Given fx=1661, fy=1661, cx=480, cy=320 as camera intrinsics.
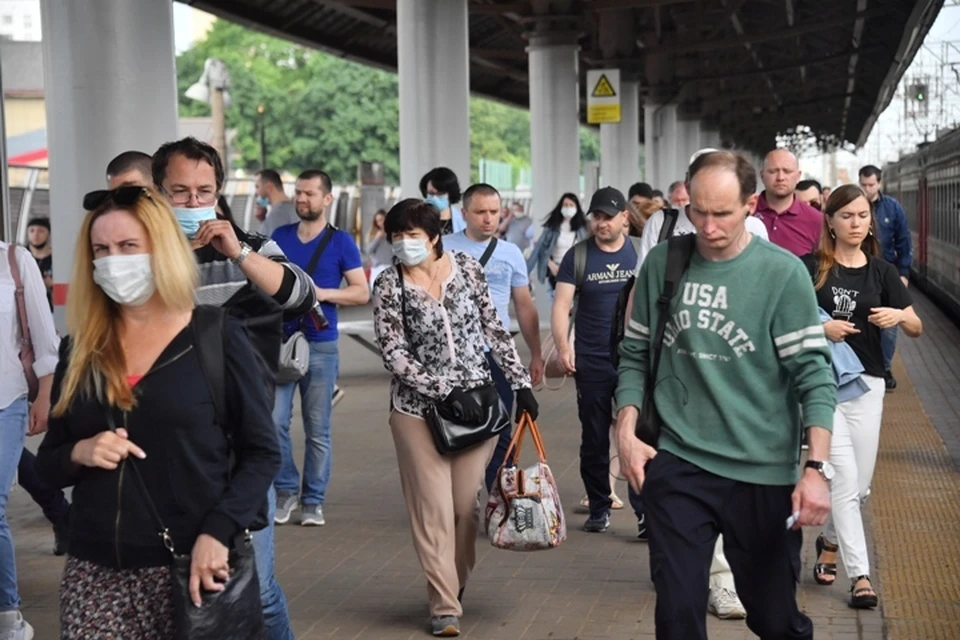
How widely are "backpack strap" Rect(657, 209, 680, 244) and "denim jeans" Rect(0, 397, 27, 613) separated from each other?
309 cm

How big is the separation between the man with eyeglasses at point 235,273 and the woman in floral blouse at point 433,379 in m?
1.80

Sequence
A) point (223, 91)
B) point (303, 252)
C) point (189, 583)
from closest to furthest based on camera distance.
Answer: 1. point (189, 583)
2. point (303, 252)
3. point (223, 91)

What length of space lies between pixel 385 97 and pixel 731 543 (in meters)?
96.9

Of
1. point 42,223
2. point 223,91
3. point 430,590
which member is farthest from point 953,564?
point 223,91

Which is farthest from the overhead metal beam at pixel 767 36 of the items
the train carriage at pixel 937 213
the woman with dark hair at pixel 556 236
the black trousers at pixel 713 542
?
the black trousers at pixel 713 542

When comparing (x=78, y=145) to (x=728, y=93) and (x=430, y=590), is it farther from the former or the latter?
(x=728, y=93)

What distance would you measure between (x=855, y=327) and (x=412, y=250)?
200cm

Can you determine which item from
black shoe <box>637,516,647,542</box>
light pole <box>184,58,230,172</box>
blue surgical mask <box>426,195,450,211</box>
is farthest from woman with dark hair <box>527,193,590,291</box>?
light pole <box>184,58,230,172</box>

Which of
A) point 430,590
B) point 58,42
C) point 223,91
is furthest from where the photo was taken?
point 223,91

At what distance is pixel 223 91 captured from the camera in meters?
55.2

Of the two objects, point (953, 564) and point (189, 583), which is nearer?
point (189, 583)

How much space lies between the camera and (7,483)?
21.5 feet

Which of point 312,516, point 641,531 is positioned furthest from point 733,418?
point 312,516

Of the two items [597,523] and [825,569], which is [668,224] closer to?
[825,569]
